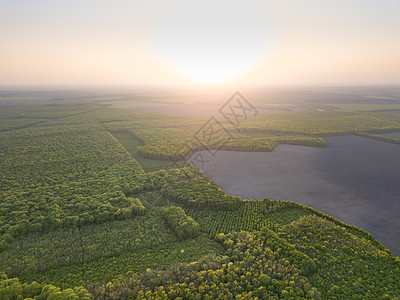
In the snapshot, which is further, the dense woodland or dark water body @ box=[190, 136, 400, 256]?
dark water body @ box=[190, 136, 400, 256]

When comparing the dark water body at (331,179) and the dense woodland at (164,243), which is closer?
the dense woodland at (164,243)

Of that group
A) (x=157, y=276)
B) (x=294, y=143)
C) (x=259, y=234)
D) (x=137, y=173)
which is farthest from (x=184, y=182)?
(x=294, y=143)

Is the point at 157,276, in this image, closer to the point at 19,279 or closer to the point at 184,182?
the point at 19,279

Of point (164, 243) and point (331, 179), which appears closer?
point (164, 243)

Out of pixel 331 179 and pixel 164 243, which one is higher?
pixel 331 179
